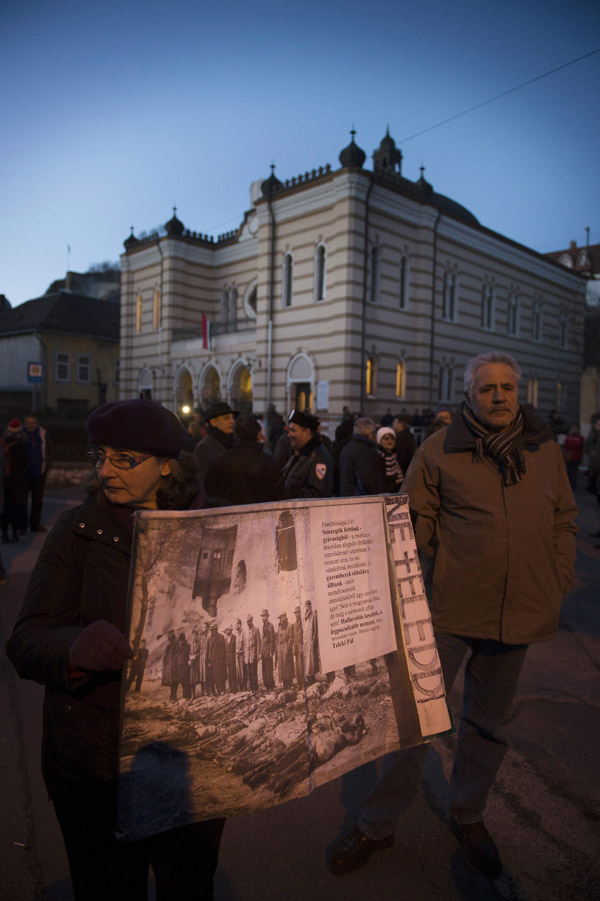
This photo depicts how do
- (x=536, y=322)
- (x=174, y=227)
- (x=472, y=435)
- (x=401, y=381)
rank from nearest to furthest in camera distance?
1. (x=472, y=435)
2. (x=401, y=381)
3. (x=174, y=227)
4. (x=536, y=322)

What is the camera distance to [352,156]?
21.2m

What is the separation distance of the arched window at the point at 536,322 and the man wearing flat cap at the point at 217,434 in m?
31.4

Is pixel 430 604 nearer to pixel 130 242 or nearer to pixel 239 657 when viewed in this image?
pixel 239 657

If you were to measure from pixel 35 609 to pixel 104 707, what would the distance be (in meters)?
0.33

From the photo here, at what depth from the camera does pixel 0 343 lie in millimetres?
42844

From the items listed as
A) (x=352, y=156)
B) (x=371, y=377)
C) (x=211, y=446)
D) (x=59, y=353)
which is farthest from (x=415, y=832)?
(x=59, y=353)

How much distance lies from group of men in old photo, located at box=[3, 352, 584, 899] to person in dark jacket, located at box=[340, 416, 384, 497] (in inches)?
136

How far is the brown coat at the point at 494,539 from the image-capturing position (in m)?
2.45

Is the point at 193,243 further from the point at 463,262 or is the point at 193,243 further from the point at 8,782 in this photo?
the point at 8,782

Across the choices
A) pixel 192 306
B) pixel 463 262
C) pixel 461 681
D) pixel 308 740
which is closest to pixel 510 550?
pixel 308 740

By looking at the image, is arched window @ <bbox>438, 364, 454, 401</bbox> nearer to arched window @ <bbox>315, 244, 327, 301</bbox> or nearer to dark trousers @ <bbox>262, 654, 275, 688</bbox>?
arched window @ <bbox>315, 244, 327, 301</bbox>

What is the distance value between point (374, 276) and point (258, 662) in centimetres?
2337

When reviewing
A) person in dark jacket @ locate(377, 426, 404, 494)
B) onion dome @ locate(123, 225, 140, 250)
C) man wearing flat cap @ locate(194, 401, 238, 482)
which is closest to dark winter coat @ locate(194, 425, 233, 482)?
man wearing flat cap @ locate(194, 401, 238, 482)

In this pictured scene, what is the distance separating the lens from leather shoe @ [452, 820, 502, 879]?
2475mm
